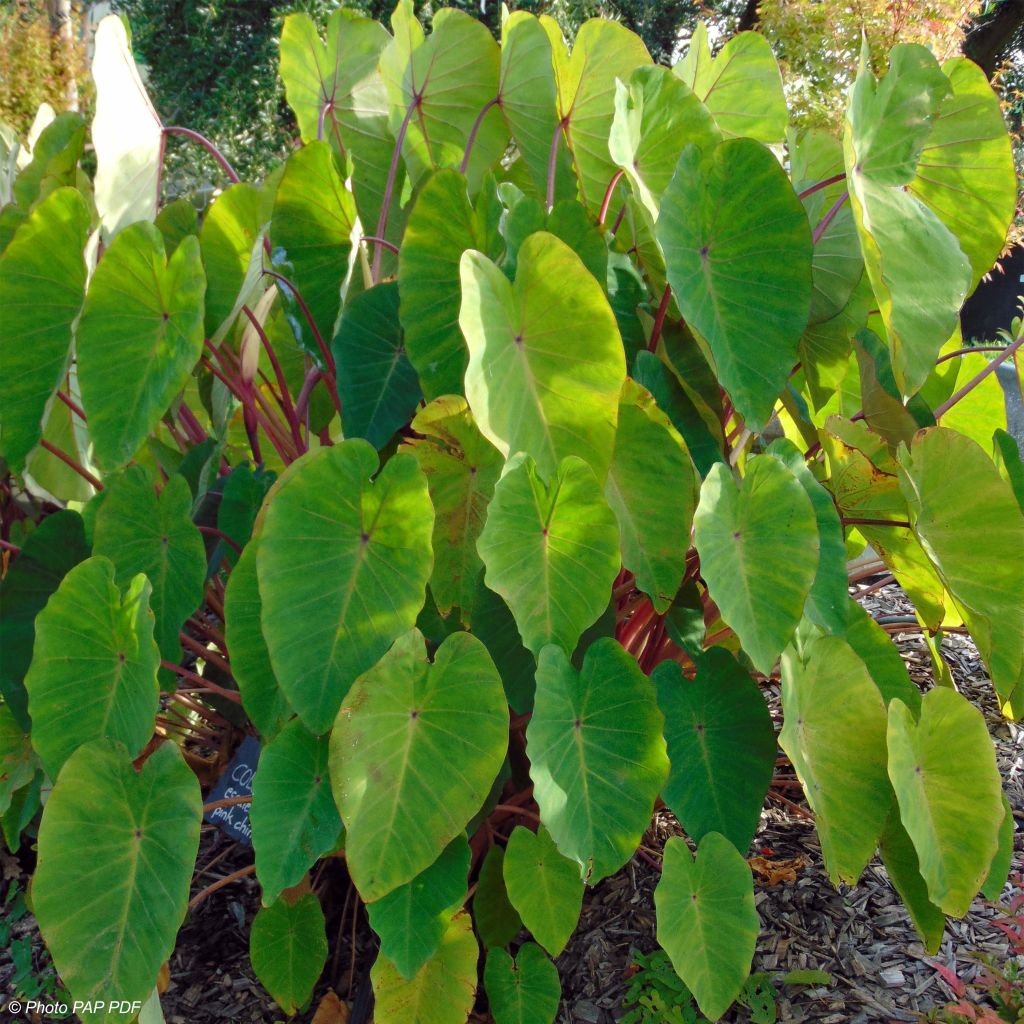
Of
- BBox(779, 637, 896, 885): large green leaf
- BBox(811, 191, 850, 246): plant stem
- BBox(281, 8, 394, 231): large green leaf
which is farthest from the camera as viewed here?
BBox(281, 8, 394, 231): large green leaf

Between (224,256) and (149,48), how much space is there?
8352 mm

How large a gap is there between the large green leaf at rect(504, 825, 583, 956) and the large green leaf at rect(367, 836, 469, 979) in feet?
0.33

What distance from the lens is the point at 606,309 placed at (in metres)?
1.12

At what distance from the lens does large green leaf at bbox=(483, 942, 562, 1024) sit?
132cm

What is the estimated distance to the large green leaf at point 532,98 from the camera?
61.7 inches

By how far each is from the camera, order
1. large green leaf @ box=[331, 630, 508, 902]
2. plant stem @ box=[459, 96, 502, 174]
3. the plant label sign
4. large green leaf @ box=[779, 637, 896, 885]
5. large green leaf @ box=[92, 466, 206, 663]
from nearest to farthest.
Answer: large green leaf @ box=[331, 630, 508, 902] → large green leaf @ box=[779, 637, 896, 885] → large green leaf @ box=[92, 466, 206, 663] → the plant label sign → plant stem @ box=[459, 96, 502, 174]

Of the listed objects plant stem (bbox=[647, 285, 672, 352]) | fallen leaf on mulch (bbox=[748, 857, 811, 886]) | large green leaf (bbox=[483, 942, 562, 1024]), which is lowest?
large green leaf (bbox=[483, 942, 562, 1024])

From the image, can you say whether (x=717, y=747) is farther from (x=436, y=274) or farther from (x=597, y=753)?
(x=436, y=274)

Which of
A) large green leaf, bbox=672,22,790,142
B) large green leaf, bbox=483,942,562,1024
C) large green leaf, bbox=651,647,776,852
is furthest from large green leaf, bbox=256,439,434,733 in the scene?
large green leaf, bbox=672,22,790,142

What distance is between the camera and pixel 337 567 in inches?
44.7

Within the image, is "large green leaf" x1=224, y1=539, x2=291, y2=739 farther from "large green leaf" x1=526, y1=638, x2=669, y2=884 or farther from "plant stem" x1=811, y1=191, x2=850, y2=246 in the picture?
"plant stem" x1=811, y1=191, x2=850, y2=246

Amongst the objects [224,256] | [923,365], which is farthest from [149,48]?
[923,365]

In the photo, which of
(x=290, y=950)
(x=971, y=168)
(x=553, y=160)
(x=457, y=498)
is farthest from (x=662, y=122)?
(x=290, y=950)

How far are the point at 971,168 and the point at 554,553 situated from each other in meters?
0.89
